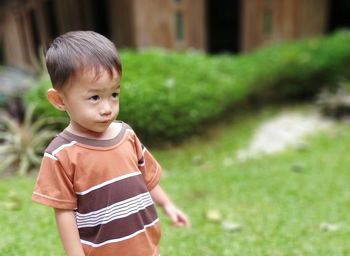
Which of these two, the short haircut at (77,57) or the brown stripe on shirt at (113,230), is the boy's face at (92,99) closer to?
the short haircut at (77,57)

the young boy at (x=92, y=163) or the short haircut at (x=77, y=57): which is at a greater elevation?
the short haircut at (x=77, y=57)

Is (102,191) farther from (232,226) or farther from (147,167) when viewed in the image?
(232,226)

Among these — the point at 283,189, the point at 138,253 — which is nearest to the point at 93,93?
the point at 138,253

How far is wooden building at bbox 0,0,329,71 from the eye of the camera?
24.0 feet

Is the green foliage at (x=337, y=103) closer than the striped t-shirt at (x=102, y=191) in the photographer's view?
No

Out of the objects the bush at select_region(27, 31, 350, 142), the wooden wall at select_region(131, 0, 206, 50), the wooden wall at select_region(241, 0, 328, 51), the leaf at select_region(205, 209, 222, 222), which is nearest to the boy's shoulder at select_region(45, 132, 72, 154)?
the leaf at select_region(205, 209, 222, 222)

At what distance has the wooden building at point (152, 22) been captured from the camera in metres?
7.30

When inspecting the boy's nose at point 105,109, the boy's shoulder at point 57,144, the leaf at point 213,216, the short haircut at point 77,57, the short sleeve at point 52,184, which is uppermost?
the short haircut at point 77,57

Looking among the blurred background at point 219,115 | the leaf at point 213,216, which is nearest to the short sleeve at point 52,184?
the blurred background at point 219,115

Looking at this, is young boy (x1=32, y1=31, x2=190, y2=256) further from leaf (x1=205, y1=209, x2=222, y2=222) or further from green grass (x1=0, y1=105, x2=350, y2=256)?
leaf (x1=205, y1=209, x2=222, y2=222)

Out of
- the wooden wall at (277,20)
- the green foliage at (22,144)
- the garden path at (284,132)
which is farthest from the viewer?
the wooden wall at (277,20)

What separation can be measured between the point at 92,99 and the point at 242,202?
269cm

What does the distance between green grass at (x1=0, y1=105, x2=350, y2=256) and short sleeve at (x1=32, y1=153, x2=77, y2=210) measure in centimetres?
147

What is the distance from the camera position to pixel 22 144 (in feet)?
16.0
